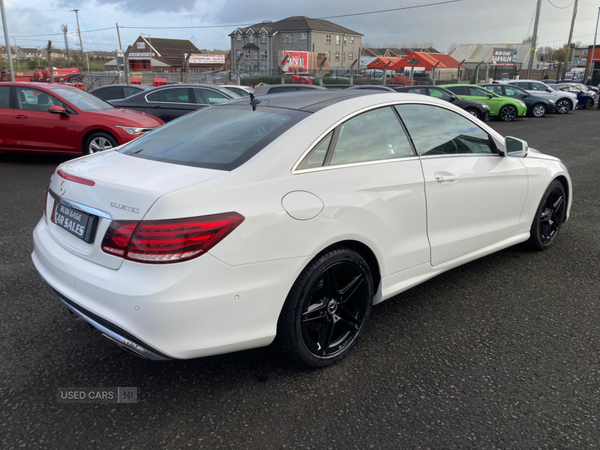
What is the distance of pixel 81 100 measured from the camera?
352 inches

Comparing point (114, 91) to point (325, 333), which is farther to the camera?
point (114, 91)

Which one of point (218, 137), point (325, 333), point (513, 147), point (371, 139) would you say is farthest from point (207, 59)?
point (325, 333)

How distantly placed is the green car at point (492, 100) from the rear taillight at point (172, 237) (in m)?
19.5

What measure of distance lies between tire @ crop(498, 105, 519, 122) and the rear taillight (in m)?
20.3

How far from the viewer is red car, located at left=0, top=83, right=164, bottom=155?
8.45 meters

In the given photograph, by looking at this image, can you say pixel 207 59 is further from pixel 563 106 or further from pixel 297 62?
pixel 563 106

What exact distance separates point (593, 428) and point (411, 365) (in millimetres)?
906

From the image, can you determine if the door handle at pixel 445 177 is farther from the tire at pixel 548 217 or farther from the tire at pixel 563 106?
the tire at pixel 563 106

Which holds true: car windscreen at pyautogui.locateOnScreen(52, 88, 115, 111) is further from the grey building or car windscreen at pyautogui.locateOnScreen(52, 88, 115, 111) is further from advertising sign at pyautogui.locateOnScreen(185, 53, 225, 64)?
the grey building

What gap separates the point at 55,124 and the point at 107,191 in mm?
7292

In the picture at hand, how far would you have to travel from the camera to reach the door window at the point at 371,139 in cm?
274

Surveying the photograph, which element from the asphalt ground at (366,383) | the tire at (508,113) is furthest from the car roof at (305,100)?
the tire at (508,113)

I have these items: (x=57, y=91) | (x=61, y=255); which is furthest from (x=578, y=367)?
(x=57, y=91)

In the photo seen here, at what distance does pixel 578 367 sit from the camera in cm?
270
